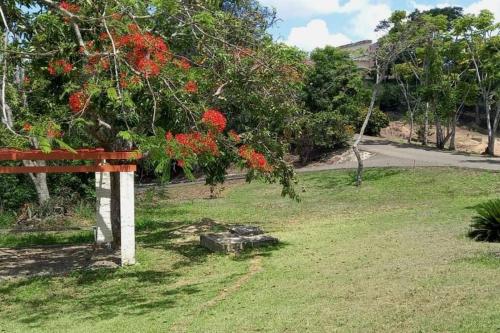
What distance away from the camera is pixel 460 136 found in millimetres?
42188

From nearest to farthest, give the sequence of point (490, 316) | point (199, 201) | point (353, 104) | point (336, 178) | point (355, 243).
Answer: point (490, 316) < point (355, 243) < point (199, 201) < point (336, 178) < point (353, 104)

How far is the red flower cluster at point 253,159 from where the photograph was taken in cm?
1212

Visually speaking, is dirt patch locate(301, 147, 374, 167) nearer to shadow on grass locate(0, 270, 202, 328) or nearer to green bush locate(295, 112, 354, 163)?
green bush locate(295, 112, 354, 163)

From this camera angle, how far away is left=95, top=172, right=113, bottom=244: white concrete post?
13.4 metres

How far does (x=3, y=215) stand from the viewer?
19203 millimetres

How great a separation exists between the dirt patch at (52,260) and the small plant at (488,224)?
262 inches

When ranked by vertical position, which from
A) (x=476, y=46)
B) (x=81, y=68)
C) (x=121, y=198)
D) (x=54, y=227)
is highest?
(x=476, y=46)

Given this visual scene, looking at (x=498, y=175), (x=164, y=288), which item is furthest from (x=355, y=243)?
(x=498, y=175)

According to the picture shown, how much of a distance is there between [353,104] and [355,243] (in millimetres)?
19988

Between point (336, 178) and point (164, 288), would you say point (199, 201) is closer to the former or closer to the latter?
point (336, 178)

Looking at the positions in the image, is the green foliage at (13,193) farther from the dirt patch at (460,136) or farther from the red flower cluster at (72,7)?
the dirt patch at (460,136)

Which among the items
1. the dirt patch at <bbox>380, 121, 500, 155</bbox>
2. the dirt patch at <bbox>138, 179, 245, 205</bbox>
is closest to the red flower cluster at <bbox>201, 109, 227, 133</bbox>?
the dirt patch at <bbox>138, 179, 245, 205</bbox>

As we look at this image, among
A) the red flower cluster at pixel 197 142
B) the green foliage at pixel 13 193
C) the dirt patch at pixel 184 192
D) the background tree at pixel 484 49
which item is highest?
the background tree at pixel 484 49

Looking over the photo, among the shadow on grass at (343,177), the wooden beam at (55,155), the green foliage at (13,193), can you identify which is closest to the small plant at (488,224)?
the wooden beam at (55,155)
